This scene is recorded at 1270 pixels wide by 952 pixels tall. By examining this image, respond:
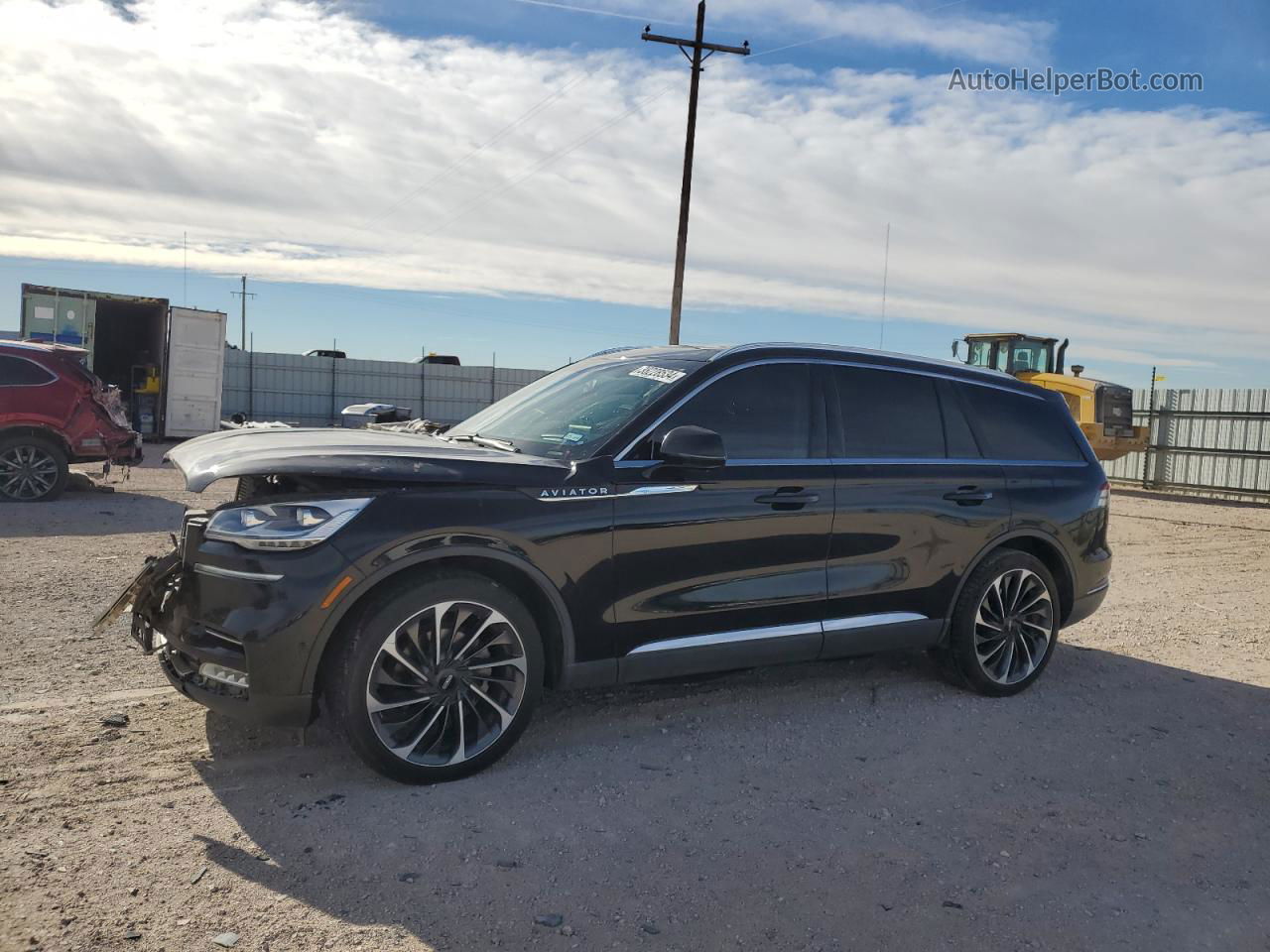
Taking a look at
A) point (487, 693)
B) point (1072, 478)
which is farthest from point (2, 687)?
point (1072, 478)

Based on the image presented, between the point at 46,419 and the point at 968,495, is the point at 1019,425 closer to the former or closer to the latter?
the point at 968,495

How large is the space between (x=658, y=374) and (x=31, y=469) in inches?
392

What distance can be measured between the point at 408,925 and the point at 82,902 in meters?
0.99

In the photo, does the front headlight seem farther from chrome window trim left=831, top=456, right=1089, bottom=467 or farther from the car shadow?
chrome window trim left=831, top=456, right=1089, bottom=467

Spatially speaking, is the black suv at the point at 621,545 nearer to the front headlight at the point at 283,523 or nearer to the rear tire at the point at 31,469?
the front headlight at the point at 283,523

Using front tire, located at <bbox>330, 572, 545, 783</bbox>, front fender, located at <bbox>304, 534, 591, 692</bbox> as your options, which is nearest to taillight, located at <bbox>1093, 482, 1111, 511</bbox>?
front fender, located at <bbox>304, 534, 591, 692</bbox>

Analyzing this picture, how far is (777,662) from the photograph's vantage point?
481cm

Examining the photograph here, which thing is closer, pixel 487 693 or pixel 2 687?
pixel 487 693

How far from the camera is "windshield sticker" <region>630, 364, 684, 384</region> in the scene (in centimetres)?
470

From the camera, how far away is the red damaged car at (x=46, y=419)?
1159 cm

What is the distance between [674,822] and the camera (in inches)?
150

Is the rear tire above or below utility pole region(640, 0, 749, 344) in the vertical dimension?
below

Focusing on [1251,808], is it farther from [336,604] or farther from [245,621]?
[245,621]

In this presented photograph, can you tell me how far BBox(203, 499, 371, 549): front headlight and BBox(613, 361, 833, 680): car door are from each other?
3.77ft
